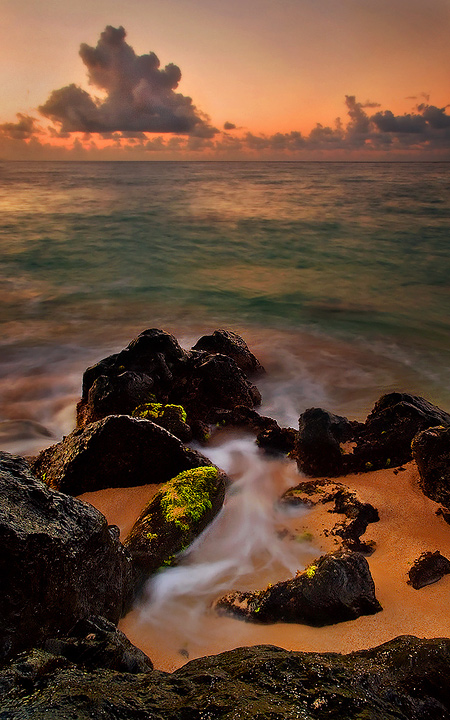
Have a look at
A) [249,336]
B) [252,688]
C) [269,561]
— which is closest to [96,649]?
[252,688]

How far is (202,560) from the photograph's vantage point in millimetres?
4559

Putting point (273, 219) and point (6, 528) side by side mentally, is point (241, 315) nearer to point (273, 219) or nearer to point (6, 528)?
point (6, 528)

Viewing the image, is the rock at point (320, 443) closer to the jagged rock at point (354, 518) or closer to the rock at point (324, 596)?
the jagged rock at point (354, 518)

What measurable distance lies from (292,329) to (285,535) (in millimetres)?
9221

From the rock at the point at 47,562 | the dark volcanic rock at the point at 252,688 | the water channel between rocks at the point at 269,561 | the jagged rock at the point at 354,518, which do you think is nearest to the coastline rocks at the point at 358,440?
the water channel between rocks at the point at 269,561

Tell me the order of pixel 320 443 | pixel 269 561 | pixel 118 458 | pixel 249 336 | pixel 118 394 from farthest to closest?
pixel 249 336 → pixel 118 394 → pixel 320 443 → pixel 118 458 → pixel 269 561

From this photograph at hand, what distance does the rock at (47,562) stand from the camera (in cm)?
272

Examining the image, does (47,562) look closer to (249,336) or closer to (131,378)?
(131,378)

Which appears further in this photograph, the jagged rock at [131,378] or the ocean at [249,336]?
the jagged rock at [131,378]

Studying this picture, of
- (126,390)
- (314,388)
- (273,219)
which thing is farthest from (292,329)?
(273,219)

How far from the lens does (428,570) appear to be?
3.87m

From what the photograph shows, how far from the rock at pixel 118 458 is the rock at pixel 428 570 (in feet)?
7.96

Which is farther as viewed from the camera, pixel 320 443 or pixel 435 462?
pixel 320 443

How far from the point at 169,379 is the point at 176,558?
3358mm
